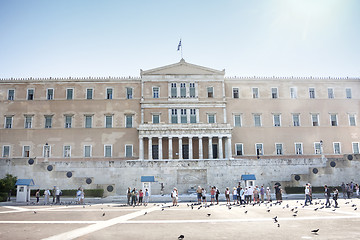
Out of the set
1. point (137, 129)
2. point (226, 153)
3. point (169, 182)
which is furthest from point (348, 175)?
point (137, 129)

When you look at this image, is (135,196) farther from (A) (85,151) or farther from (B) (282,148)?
(B) (282,148)

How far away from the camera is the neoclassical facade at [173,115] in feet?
151

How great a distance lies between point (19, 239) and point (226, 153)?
35.7 m

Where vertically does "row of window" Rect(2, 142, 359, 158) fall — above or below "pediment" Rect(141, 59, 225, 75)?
below

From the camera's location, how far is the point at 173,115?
154ft

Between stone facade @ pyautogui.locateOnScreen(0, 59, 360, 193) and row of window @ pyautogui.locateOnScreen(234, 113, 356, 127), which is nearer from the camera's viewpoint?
stone facade @ pyautogui.locateOnScreen(0, 59, 360, 193)

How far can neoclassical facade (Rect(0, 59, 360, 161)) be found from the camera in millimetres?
45906

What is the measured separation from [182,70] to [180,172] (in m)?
17.9

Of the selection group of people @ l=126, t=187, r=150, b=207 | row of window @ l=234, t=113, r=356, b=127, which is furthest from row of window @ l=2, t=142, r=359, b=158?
group of people @ l=126, t=187, r=150, b=207

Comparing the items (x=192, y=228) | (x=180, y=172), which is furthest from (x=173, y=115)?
A: (x=192, y=228)

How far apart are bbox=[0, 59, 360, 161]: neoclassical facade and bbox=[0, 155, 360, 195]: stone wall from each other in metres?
8.42

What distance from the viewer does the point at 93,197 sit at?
3225 cm

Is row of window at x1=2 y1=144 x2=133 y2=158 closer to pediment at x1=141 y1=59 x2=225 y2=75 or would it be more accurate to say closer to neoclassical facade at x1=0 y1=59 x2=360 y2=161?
neoclassical facade at x1=0 y1=59 x2=360 y2=161

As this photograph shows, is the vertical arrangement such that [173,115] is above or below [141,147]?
above
